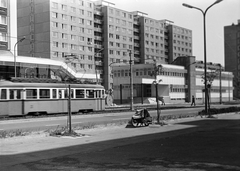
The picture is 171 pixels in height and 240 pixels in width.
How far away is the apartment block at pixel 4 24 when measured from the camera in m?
57.6

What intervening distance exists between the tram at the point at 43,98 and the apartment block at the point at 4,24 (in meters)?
32.1

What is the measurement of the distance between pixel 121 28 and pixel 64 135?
278ft

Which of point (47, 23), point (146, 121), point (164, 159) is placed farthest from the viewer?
point (47, 23)

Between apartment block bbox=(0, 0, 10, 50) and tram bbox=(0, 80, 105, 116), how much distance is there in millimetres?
32065

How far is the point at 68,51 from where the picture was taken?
267 feet

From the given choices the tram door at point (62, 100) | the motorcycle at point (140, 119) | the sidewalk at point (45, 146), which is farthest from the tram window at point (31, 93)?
the sidewalk at point (45, 146)

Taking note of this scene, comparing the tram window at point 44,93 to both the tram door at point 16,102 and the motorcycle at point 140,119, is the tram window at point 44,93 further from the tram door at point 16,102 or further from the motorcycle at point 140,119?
the motorcycle at point 140,119

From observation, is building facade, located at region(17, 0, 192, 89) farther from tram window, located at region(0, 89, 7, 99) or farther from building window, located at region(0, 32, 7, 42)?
tram window, located at region(0, 89, 7, 99)

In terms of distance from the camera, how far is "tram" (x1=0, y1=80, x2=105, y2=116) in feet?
81.3

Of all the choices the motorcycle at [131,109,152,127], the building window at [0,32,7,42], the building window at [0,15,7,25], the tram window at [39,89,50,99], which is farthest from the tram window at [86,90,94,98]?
the building window at [0,15,7,25]

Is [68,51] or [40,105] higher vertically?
[68,51]

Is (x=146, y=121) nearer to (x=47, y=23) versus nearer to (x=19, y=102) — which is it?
(x=19, y=102)

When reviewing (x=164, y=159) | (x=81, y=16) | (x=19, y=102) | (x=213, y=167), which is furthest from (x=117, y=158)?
(x=81, y=16)

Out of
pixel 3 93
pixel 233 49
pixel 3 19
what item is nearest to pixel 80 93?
pixel 3 93
